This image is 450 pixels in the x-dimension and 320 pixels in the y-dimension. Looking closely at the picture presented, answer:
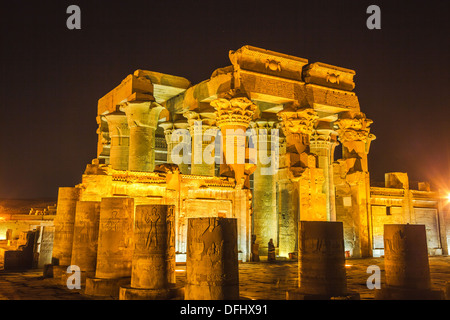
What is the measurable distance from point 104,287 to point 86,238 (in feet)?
6.73

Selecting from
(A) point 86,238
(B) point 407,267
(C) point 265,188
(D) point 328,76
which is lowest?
(B) point 407,267

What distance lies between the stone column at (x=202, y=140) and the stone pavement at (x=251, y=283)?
20.1ft

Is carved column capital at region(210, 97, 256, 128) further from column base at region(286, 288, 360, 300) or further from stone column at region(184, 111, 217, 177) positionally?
column base at region(286, 288, 360, 300)

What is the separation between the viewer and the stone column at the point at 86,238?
10.8 meters

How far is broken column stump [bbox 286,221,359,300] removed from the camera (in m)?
7.87

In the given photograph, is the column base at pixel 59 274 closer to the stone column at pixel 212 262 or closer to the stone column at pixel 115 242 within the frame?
the stone column at pixel 115 242

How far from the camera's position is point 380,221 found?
2084cm

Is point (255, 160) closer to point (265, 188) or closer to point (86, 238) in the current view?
point (265, 188)

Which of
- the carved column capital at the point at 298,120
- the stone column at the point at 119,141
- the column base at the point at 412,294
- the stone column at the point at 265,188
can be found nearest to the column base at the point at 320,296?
the column base at the point at 412,294

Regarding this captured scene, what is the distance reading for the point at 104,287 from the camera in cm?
923

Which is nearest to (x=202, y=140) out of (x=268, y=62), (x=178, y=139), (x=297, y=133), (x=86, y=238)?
(x=178, y=139)

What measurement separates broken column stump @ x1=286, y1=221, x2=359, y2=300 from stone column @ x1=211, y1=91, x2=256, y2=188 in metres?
8.96
